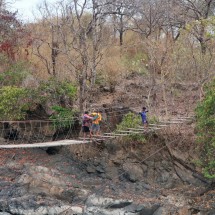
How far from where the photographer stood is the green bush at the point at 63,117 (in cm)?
1212

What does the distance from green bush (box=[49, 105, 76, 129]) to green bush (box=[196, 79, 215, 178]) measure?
13.9 feet

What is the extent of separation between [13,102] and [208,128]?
6.28 metres

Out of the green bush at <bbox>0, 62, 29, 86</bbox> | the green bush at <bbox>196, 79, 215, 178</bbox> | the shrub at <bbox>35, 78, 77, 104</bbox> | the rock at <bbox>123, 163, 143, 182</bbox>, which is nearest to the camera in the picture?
the green bush at <bbox>196, 79, 215, 178</bbox>

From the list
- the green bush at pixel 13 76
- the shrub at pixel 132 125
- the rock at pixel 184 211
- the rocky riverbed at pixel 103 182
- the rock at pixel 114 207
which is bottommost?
the rock at pixel 184 211

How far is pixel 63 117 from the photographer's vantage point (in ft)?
39.8

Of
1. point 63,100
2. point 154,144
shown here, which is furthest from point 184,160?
point 63,100

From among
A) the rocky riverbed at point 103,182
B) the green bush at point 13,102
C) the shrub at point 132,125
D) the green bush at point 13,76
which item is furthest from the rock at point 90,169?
the green bush at point 13,76

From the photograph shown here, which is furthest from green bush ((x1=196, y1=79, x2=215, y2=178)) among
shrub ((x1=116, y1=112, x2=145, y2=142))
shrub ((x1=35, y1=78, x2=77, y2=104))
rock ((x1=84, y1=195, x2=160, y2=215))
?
shrub ((x1=35, y1=78, x2=77, y2=104))

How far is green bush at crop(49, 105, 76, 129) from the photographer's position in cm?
1212

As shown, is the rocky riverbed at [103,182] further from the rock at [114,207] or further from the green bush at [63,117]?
the green bush at [63,117]

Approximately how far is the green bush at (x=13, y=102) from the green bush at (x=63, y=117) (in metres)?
1.05

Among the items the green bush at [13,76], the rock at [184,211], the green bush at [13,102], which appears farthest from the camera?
the green bush at [13,76]

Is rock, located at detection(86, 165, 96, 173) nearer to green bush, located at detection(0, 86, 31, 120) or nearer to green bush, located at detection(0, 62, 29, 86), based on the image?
green bush, located at detection(0, 86, 31, 120)

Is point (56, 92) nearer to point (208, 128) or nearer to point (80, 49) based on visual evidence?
point (80, 49)
